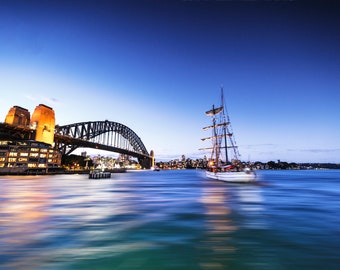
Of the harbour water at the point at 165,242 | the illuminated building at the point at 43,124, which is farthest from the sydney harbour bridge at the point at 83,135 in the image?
the harbour water at the point at 165,242

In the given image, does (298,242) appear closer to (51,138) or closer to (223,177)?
(223,177)

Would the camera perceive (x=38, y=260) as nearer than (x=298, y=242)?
Yes

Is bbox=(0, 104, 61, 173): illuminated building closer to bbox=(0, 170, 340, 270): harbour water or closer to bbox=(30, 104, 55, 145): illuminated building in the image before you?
bbox=(30, 104, 55, 145): illuminated building

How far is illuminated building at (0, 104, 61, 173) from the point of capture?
77.6m

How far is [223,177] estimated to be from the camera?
48.8 metres

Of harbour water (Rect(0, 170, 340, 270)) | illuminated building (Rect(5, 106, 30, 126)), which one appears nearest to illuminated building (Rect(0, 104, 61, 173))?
illuminated building (Rect(5, 106, 30, 126))

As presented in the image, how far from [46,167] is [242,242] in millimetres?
88219

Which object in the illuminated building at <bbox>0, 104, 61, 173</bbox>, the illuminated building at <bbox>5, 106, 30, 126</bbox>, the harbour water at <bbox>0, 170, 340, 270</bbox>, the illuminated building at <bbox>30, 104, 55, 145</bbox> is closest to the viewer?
the harbour water at <bbox>0, 170, 340, 270</bbox>

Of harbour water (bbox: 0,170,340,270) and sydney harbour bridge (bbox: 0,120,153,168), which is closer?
harbour water (bbox: 0,170,340,270)

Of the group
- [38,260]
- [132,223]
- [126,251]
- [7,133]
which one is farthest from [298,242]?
[7,133]

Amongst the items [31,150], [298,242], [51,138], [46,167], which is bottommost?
[298,242]

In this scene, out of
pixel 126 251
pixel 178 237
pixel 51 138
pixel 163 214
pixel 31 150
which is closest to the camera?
pixel 126 251

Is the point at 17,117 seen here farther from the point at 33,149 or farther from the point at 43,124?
the point at 33,149

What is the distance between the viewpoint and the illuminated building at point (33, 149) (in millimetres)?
77562
